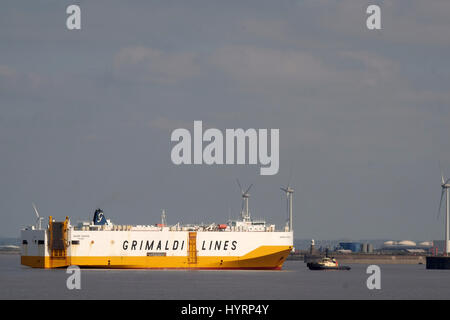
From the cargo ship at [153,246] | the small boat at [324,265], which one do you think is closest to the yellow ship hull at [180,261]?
the cargo ship at [153,246]

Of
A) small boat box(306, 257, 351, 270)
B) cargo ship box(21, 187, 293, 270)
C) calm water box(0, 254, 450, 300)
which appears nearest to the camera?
calm water box(0, 254, 450, 300)

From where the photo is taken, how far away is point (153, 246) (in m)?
118

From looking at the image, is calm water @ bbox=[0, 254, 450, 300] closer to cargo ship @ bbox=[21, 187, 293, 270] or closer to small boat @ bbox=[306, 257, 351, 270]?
cargo ship @ bbox=[21, 187, 293, 270]

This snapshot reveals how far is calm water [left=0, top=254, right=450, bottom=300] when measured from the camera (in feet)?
279

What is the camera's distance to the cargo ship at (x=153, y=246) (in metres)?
118

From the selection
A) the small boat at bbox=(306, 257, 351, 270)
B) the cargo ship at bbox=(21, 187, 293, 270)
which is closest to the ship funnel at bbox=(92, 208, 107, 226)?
the cargo ship at bbox=(21, 187, 293, 270)

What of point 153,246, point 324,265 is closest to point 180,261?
point 153,246

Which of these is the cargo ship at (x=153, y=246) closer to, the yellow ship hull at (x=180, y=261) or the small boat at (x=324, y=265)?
the yellow ship hull at (x=180, y=261)

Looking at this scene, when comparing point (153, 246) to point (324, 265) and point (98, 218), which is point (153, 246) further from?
point (324, 265)

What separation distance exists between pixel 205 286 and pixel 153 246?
24.8 meters

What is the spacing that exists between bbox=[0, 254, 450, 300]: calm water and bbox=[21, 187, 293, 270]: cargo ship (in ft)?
5.29

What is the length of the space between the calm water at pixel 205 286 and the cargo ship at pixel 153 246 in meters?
1.61
